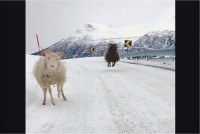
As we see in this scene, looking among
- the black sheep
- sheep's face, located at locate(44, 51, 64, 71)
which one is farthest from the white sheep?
the black sheep

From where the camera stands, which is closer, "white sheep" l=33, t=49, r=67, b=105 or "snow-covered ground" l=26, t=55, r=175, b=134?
"snow-covered ground" l=26, t=55, r=175, b=134

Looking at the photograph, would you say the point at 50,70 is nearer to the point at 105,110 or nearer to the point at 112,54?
the point at 105,110

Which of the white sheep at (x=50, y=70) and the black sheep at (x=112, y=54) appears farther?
the black sheep at (x=112, y=54)

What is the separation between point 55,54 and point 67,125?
1.90 metres

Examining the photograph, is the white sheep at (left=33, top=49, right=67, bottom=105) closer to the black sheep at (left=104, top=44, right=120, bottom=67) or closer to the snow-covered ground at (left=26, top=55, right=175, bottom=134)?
the snow-covered ground at (left=26, top=55, right=175, bottom=134)

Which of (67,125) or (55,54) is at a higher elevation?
(55,54)

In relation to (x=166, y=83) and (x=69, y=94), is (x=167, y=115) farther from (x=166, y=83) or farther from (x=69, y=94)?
(x=166, y=83)

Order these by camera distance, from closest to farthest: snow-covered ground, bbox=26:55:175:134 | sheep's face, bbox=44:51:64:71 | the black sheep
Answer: snow-covered ground, bbox=26:55:175:134 < sheep's face, bbox=44:51:64:71 < the black sheep

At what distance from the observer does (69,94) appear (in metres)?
8.59

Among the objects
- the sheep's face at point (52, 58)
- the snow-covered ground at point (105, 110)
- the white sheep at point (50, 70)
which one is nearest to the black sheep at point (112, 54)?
the snow-covered ground at point (105, 110)

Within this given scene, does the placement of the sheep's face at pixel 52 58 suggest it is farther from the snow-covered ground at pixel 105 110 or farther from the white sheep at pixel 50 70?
the snow-covered ground at pixel 105 110

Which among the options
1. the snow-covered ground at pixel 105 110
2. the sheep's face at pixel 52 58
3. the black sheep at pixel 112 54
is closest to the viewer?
the snow-covered ground at pixel 105 110

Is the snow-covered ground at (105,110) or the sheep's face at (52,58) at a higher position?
the sheep's face at (52,58)
